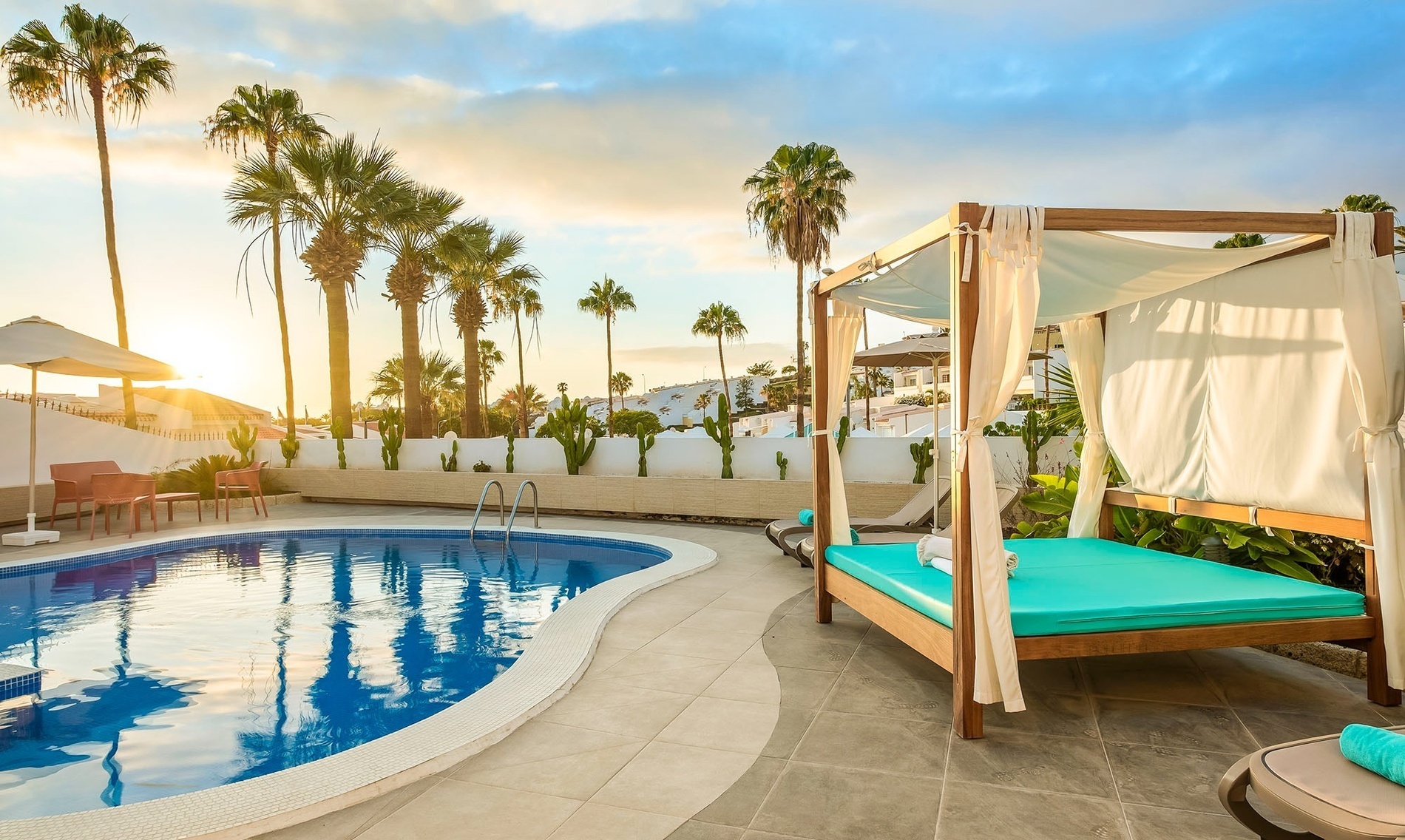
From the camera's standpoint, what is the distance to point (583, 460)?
11.3m

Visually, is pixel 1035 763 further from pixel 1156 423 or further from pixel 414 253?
pixel 414 253

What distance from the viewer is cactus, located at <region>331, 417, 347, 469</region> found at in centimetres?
1345

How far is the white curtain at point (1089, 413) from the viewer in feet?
17.4

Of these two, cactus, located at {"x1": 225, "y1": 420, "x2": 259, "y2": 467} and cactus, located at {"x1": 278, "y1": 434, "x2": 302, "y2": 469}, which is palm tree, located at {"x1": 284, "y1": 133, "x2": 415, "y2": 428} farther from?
cactus, located at {"x1": 225, "y1": 420, "x2": 259, "y2": 467}

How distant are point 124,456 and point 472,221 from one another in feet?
25.0

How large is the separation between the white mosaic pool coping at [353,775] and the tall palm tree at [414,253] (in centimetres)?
1148

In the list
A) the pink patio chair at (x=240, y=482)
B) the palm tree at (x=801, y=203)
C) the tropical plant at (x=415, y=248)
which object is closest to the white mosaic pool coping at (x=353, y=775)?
the pink patio chair at (x=240, y=482)

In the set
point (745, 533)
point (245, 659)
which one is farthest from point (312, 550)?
point (745, 533)

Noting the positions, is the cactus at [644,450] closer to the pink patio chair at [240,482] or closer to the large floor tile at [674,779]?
the pink patio chair at [240,482]

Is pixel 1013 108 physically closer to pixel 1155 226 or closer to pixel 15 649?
pixel 1155 226

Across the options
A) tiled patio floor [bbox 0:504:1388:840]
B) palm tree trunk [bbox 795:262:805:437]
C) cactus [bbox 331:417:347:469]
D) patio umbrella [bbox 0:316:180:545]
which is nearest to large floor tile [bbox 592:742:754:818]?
tiled patio floor [bbox 0:504:1388:840]

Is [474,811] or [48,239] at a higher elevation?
[48,239]

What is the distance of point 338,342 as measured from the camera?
14703 millimetres

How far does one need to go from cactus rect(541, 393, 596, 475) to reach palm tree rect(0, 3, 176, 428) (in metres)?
8.11
